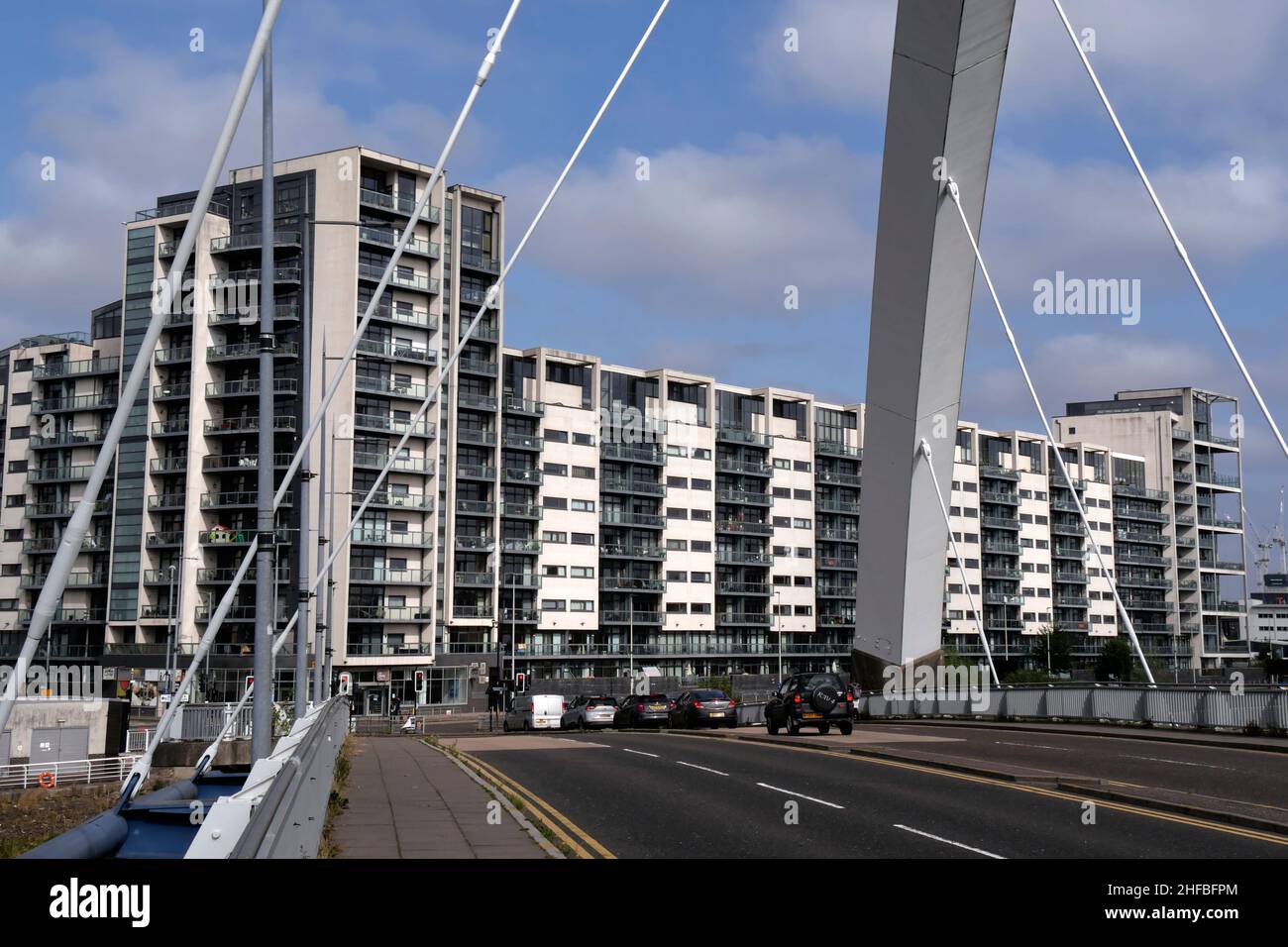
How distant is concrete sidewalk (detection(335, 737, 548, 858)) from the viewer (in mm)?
11124

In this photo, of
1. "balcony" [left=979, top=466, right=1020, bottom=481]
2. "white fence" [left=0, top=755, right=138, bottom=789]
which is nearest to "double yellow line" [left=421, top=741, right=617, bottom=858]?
"white fence" [left=0, top=755, right=138, bottom=789]

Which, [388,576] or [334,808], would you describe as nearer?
[334,808]

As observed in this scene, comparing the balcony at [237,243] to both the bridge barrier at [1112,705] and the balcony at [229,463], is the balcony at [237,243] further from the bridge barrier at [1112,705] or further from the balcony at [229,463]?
the bridge barrier at [1112,705]

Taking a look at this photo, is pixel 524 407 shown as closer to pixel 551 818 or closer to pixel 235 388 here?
pixel 235 388

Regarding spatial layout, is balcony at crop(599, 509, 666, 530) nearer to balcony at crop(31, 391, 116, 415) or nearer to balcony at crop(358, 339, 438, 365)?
balcony at crop(358, 339, 438, 365)

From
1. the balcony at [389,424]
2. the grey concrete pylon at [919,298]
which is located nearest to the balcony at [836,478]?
the balcony at [389,424]

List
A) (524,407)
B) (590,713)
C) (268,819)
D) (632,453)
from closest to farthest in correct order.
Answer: (268,819)
(590,713)
(524,407)
(632,453)

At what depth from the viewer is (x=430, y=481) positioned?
8569 centimetres

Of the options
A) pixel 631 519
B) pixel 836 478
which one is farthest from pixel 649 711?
pixel 836 478

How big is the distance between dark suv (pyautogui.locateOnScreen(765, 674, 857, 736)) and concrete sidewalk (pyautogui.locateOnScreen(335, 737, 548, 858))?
11758mm

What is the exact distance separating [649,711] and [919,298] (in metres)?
20.9
